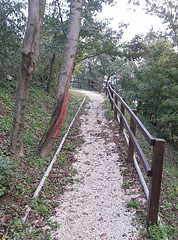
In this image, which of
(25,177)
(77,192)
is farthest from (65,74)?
(77,192)

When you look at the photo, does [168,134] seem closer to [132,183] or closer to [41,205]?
[132,183]

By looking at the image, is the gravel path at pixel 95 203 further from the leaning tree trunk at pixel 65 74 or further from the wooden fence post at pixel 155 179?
the leaning tree trunk at pixel 65 74

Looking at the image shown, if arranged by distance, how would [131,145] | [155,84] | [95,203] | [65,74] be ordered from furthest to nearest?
[155,84]
[65,74]
[131,145]
[95,203]

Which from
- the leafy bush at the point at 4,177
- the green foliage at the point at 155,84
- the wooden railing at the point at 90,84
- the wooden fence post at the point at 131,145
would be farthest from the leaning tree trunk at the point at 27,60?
the wooden railing at the point at 90,84

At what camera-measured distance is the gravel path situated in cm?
330

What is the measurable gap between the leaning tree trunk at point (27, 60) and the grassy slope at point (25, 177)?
1.37 feet

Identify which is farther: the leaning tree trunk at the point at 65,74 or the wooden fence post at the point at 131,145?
the leaning tree trunk at the point at 65,74

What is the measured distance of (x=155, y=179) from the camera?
10.2 feet

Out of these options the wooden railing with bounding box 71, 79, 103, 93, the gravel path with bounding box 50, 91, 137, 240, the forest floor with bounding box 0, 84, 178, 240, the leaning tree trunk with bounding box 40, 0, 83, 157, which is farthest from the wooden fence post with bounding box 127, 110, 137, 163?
the wooden railing with bounding box 71, 79, 103, 93

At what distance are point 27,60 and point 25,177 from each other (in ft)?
7.96

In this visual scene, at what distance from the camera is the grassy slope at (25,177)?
11.0 feet

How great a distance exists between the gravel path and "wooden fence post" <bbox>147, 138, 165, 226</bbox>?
0.35 meters

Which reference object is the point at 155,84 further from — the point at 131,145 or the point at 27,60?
the point at 27,60

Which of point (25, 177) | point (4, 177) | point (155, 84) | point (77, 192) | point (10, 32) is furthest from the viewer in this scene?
point (155, 84)
